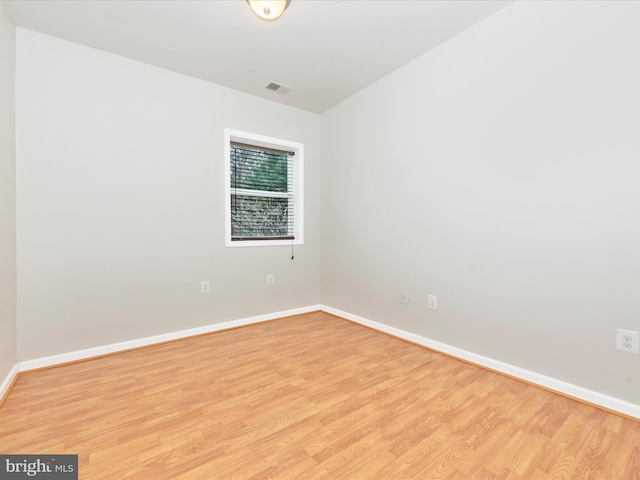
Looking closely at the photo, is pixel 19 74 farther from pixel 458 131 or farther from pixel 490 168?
pixel 490 168

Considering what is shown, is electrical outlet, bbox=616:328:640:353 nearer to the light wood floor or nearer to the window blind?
the light wood floor

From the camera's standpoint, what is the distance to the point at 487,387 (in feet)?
6.71

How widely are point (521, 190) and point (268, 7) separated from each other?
210cm

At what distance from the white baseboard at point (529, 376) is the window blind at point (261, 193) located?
1715 mm

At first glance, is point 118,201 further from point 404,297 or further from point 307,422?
point 404,297

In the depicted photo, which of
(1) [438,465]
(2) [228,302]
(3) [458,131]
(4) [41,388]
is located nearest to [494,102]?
(3) [458,131]

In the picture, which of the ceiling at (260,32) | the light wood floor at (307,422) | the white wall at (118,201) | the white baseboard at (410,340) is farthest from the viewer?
the white wall at (118,201)

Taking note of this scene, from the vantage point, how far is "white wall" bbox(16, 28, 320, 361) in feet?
7.64

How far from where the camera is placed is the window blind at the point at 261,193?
341 cm

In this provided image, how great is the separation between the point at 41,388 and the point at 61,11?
260 centimetres

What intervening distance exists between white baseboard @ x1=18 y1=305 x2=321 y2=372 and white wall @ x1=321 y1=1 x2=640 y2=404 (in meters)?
1.48

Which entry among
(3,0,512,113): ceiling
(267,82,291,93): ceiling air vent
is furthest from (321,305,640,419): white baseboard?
(267,82,291,93): ceiling air vent

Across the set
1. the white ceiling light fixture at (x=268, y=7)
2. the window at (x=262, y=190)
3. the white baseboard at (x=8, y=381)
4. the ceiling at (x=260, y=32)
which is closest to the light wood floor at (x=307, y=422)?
the white baseboard at (x=8, y=381)

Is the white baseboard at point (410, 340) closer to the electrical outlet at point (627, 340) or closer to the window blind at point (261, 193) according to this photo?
the electrical outlet at point (627, 340)
